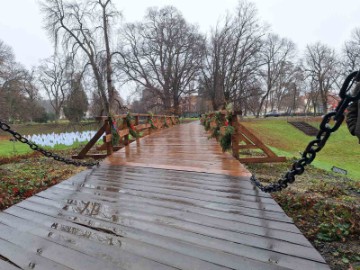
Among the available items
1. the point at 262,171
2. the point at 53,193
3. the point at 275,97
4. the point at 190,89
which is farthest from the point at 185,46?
the point at 275,97

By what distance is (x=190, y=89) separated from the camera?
114 ft

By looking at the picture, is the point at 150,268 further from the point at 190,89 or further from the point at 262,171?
the point at 190,89

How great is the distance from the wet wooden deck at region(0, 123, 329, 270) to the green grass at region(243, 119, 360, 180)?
34.6 feet

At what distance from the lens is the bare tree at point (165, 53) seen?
28.9 m

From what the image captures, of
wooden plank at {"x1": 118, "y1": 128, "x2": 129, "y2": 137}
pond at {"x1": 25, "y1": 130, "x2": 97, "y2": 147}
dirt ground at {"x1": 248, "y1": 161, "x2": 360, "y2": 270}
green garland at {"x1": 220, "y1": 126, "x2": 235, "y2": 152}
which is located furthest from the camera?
pond at {"x1": 25, "y1": 130, "x2": 97, "y2": 147}

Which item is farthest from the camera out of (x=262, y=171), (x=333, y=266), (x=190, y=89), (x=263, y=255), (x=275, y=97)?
(x=275, y=97)

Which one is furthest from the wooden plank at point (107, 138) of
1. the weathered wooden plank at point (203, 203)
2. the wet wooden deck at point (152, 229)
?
the weathered wooden plank at point (203, 203)

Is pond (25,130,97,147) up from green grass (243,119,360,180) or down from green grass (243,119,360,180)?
up

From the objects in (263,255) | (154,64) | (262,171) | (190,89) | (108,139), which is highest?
(154,64)

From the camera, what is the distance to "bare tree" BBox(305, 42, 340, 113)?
38.1 metres

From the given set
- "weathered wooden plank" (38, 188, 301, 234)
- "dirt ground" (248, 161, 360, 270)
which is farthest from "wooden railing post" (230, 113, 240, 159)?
"weathered wooden plank" (38, 188, 301, 234)

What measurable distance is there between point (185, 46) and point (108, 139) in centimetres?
2547

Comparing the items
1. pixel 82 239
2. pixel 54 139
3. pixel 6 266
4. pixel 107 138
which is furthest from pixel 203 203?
pixel 54 139

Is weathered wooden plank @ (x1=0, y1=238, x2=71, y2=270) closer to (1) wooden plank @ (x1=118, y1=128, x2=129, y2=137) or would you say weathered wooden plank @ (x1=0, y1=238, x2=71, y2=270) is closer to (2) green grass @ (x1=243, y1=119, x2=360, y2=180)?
(1) wooden plank @ (x1=118, y1=128, x2=129, y2=137)
